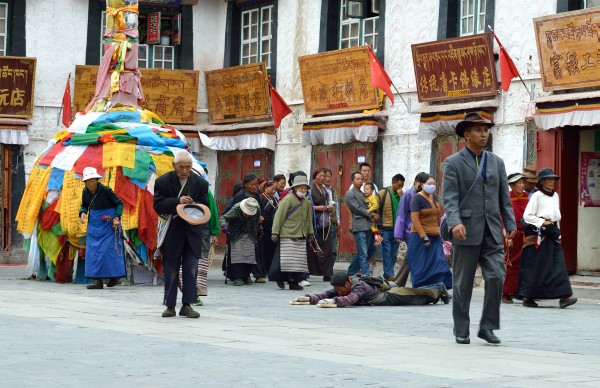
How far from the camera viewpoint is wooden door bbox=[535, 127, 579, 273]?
20.6 metres

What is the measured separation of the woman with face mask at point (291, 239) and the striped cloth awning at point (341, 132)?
5063 millimetres

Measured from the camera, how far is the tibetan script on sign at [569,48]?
19.5m

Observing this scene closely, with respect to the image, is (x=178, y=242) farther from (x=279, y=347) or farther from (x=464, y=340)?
(x=464, y=340)

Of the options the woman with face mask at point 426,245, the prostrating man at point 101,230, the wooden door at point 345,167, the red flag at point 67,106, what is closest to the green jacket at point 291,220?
the prostrating man at point 101,230

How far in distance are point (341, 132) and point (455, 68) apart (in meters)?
3.46

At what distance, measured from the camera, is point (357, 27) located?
25.8 m

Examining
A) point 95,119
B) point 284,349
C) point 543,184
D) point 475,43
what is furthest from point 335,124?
point 284,349

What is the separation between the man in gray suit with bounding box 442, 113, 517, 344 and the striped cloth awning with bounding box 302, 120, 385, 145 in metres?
13.4

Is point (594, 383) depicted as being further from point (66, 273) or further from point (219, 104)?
point (219, 104)

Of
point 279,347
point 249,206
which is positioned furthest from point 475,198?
point 249,206

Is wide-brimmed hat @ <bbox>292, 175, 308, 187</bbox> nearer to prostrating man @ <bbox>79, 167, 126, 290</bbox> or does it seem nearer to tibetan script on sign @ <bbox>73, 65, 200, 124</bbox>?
prostrating man @ <bbox>79, 167, 126, 290</bbox>

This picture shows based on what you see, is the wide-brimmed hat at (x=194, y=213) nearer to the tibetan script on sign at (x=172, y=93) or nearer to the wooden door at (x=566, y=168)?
the wooden door at (x=566, y=168)

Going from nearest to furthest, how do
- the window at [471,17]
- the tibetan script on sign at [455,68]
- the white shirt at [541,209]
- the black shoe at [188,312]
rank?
the black shoe at [188,312] → the white shirt at [541,209] → the tibetan script on sign at [455,68] → the window at [471,17]

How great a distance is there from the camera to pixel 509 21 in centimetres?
2166
